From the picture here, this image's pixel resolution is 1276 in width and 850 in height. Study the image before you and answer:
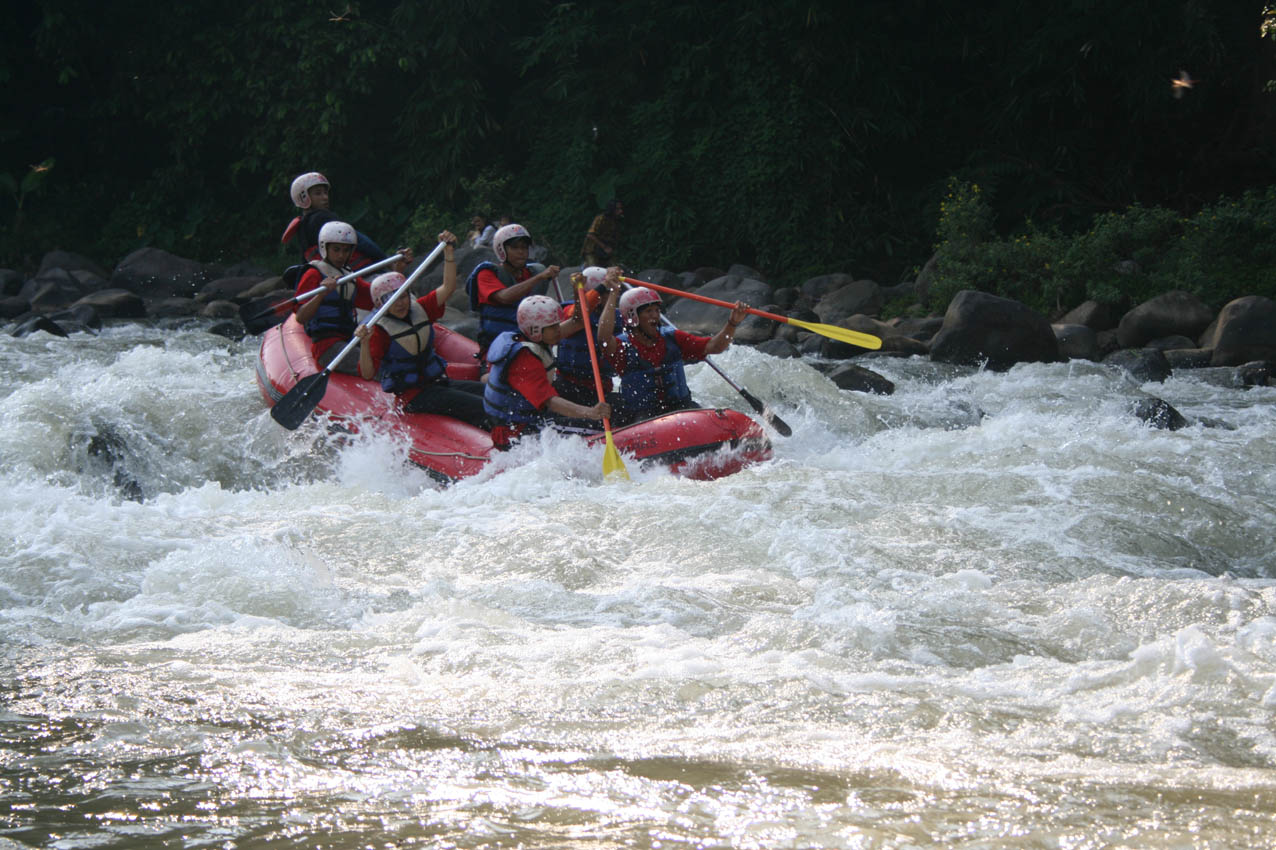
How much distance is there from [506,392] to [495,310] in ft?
3.45

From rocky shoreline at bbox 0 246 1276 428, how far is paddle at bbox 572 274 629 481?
150 cm

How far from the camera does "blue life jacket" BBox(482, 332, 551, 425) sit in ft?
19.7

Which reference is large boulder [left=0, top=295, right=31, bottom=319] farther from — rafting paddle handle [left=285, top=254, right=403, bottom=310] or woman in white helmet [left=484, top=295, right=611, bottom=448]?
woman in white helmet [left=484, top=295, right=611, bottom=448]

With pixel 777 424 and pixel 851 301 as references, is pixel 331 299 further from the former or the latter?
pixel 851 301

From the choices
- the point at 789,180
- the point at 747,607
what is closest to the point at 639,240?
the point at 789,180

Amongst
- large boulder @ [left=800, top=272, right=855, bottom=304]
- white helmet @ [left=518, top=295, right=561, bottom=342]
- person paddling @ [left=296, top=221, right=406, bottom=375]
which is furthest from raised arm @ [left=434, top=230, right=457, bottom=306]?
large boulder @ [left=800, top=272, right=855, bottom=304]

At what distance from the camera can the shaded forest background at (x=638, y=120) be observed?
12750 mm

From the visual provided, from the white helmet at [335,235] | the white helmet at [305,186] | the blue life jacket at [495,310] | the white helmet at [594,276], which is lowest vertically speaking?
the blue life jacket at [495,310]

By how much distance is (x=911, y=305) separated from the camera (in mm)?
11750

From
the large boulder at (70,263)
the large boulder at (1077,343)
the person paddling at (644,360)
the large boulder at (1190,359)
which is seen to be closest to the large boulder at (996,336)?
the large boulder at (1077,343)

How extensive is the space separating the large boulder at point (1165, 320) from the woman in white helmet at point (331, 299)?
596cm

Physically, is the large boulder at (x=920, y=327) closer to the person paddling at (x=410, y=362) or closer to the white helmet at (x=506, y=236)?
the white helmet at (x=506, y=236)

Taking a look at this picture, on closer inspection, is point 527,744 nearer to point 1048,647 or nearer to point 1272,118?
point 1048,647

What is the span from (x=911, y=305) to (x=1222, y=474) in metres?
6.01
